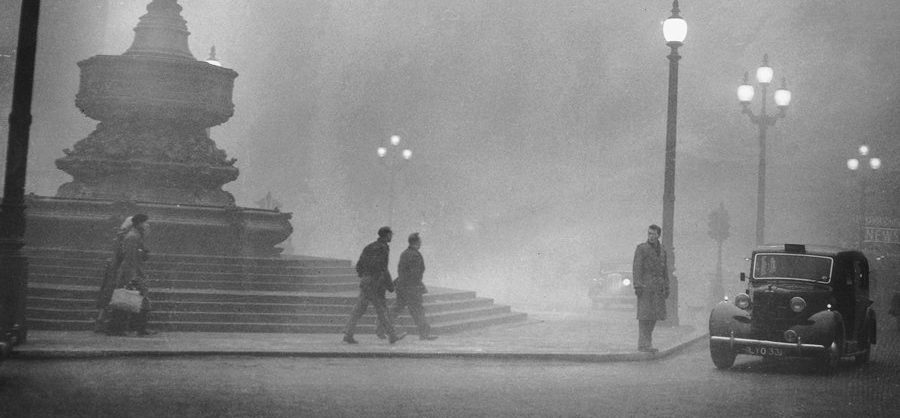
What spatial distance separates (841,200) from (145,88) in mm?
48339

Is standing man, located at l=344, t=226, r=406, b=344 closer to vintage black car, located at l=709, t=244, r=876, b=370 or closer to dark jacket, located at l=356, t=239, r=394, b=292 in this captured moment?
dark jacket, located at l=356, t=239, r=394, b=292

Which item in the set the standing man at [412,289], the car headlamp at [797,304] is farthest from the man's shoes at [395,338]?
the car headlamp at [797,304]

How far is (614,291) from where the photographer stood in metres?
29.6

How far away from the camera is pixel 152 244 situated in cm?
1923

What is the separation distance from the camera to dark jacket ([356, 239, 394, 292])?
15102mm

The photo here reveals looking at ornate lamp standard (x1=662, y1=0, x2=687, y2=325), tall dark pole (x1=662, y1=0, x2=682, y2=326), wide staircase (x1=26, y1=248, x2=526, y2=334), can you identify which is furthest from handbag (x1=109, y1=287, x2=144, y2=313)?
tall dark pole (x1=662, y1=0, x2=682, y2=326)

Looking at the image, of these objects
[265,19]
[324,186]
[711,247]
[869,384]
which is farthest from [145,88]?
[711,247]

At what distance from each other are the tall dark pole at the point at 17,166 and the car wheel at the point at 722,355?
8061mm

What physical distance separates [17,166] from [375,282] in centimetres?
511

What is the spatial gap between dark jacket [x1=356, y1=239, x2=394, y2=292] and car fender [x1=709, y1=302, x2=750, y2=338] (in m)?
4.55

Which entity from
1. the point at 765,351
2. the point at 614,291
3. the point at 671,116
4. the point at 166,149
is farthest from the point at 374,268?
the point at 614,291

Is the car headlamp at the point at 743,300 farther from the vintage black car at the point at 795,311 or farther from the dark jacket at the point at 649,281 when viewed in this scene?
the dark jacket at the point at 649,281

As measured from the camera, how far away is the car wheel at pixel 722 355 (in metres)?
13.1

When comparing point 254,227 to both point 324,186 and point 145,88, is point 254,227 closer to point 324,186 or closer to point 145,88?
point 145,88
